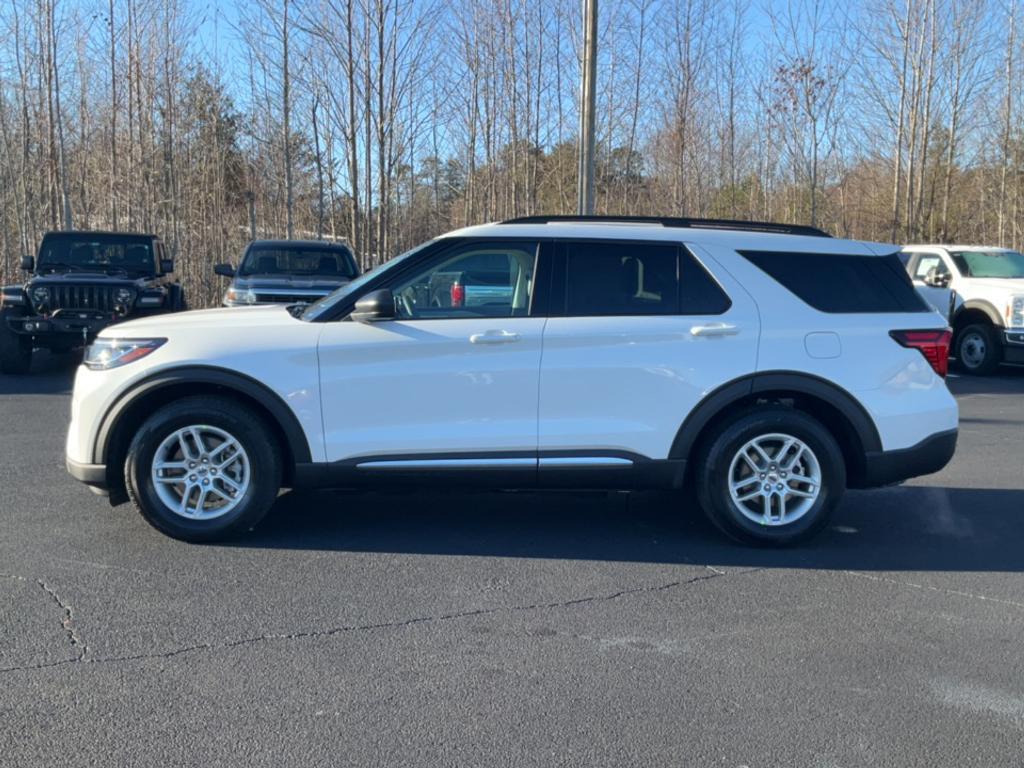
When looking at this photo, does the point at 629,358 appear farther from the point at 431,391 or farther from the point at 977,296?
the point at 977,296

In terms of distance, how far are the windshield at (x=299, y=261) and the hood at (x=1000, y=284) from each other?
350 inches

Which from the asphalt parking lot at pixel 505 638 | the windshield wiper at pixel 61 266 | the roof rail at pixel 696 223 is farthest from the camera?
the windshield wiper at pixel 61 266

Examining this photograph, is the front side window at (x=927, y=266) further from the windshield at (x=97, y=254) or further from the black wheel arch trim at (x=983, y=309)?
the windshield at (x=97, y=254)

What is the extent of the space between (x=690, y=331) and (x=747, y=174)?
65.3 ft

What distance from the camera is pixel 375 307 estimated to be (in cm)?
526

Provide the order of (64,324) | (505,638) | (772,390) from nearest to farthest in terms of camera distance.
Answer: (505,638) < (772,390) < (64,324)

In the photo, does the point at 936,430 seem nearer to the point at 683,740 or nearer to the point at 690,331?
the point at 690,331

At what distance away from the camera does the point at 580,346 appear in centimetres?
540

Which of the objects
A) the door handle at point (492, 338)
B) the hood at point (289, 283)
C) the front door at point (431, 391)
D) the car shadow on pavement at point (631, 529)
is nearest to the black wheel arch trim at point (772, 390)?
the car shadow on pavement at point (631, 529)

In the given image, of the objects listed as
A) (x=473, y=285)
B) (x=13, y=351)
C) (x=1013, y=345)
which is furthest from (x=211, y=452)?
(x=1013, y=345)

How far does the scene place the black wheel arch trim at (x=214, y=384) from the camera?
533cm

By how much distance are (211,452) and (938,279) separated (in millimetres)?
12173

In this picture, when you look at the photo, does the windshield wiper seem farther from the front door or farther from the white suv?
the front door

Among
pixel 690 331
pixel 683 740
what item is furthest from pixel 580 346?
pixel 683 740
